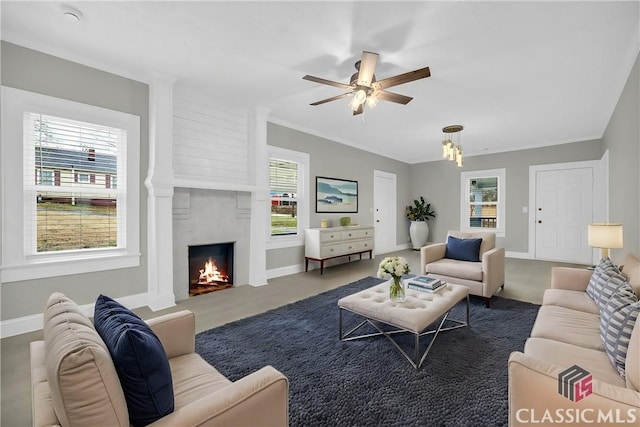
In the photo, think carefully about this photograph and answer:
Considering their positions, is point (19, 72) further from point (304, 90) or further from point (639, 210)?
point (639, 210)

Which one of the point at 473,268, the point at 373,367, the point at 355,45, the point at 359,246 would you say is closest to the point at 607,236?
the point at 473,268

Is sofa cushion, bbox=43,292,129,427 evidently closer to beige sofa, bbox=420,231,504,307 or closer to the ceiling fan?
the ceiling fan

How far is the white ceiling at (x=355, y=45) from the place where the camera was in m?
2.16

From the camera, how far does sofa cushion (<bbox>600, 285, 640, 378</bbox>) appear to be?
1337 millimetres

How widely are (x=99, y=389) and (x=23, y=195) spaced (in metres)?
2.84

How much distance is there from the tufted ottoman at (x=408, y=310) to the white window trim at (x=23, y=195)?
2.55 meters

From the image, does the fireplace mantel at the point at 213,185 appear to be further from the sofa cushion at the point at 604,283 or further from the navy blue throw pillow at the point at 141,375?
the sofa cushion at the point at 604,283

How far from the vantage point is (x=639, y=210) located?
2699 millimetres

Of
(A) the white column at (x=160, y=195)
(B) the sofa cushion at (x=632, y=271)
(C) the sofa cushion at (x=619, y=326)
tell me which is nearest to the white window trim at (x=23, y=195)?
(A) the white column at (x=160, y=195)

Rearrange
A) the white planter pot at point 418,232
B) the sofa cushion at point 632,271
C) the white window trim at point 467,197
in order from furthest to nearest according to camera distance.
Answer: the white planter pot at point 418,232, the white window trim at point 467,197, the sofa cushion at point 632,271

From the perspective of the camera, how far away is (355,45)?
8.41 feet

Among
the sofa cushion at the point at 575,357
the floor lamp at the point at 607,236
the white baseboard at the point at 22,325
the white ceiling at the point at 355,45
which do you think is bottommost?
the white baseboard at the point at 22,325

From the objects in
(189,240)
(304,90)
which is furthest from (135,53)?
(189,240)

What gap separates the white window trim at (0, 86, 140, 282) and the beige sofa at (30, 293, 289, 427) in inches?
80.2
